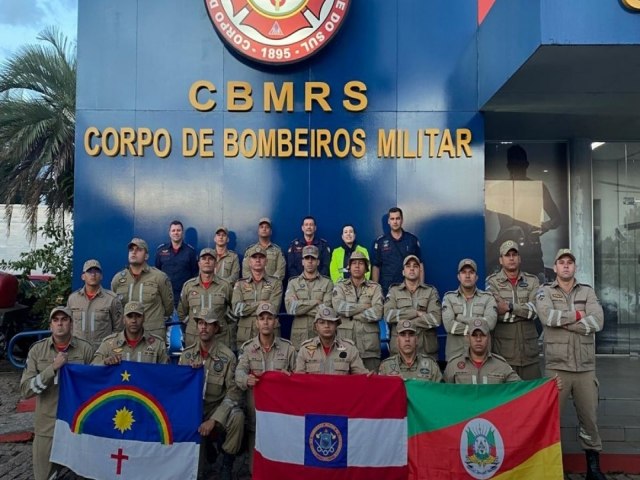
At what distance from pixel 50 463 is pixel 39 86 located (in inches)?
376

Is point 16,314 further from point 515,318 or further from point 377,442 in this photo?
point 515,318

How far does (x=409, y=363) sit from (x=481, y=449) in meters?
0.94

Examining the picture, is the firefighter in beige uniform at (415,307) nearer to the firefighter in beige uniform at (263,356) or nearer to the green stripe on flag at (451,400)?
the firefighter in beige uniform at (263,356)

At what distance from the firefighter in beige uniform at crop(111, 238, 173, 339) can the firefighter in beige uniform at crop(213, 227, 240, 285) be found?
3.28 feet

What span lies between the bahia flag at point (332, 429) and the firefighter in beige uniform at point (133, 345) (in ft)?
3.77

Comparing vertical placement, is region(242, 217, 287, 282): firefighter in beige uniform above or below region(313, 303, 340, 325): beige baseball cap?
above

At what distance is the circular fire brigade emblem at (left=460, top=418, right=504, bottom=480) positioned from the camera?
4.23 metres

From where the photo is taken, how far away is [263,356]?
5.17 m

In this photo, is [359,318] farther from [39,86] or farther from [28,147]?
[39,86]

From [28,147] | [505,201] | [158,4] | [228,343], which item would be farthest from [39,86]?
[505,201]

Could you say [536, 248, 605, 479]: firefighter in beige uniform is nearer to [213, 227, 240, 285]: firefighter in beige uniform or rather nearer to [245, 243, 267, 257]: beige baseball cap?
[245, 243, 267, 257]: beige baseball cap

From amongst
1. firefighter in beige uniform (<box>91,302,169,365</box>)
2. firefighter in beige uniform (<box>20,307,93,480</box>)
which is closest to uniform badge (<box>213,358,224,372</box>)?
firefighter in beige uniform (<box>91,302,169,365</box>)

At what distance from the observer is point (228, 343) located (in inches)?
251

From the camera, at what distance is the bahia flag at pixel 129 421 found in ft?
15.0
